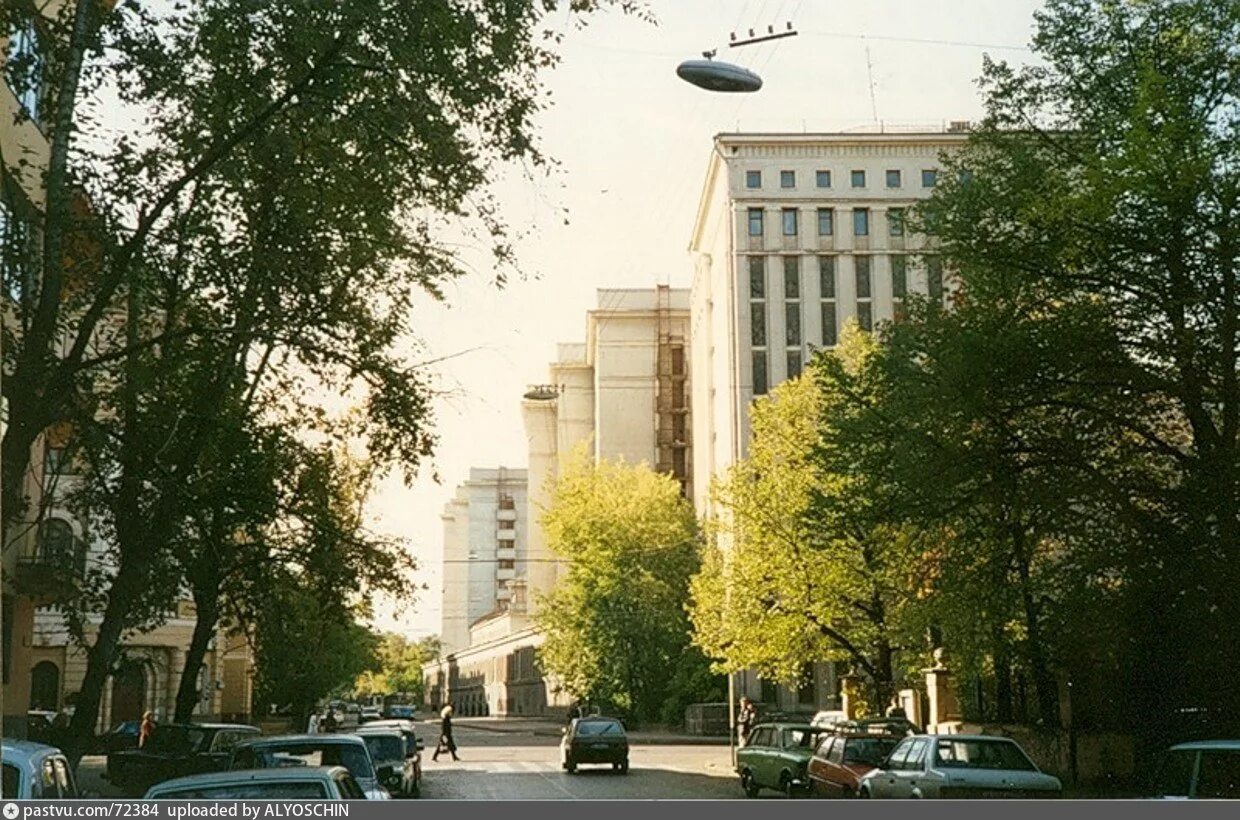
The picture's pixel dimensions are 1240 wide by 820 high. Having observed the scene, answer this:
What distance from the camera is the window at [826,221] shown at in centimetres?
5359

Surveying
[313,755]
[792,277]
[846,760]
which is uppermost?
[792,277]

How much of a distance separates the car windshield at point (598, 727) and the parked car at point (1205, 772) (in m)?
21.0

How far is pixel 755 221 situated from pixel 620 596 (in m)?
16.8

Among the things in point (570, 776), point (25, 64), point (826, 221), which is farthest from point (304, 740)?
point (826, 221)

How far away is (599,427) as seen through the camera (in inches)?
2992

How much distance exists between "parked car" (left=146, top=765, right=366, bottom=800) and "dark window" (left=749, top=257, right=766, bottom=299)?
159 feet

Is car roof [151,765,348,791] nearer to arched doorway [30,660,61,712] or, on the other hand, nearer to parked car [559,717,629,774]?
parked car [559,717,629,774]

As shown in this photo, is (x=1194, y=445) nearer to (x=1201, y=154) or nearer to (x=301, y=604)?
(x=1201, y=154)

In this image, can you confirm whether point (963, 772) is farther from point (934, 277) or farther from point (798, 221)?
point (798, 221)

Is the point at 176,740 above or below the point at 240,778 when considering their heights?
below

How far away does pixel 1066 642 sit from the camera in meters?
22.2

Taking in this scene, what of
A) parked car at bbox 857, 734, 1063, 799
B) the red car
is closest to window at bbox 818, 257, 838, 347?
the red car

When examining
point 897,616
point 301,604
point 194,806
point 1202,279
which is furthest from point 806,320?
point 194,806

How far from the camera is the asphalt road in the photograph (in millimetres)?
24219
